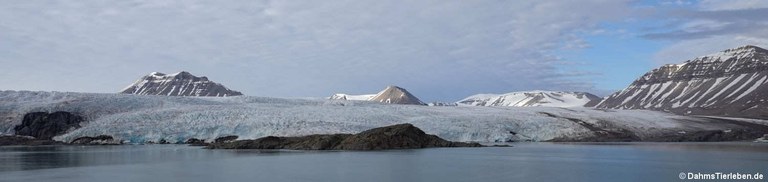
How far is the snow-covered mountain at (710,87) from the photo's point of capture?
5576 inches

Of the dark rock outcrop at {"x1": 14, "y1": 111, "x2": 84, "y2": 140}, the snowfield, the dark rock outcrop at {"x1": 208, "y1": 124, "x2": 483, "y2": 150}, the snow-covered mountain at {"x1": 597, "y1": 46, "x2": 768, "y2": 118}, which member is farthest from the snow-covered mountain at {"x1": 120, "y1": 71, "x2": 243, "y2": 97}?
the dark rock outcrop at {"x1": 208, "y1": 124, "x2": 483, "y2": 150}

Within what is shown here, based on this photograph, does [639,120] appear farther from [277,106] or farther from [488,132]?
[277,106]

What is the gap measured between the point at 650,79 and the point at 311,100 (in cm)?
15695

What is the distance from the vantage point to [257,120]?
50219mm

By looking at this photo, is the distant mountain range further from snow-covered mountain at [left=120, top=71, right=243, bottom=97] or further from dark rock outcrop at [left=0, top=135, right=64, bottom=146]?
dark rock outcrop at [left=0, top=135, right=64, bottom=146]

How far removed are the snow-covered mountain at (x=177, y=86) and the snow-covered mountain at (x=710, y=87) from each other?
355 ft

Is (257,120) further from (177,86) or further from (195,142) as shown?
(177,86)

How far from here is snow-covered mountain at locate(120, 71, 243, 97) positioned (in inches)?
6736

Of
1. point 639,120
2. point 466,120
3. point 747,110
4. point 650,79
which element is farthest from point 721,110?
point 466,120

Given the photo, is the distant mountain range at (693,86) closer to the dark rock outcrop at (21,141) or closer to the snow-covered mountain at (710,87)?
the snow-covered mountain at (710,87)

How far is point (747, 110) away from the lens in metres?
129

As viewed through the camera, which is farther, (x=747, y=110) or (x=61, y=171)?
(x=747, y=110)

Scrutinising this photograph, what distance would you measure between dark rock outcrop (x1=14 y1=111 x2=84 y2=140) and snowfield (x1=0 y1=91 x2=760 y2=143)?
24.3 inches

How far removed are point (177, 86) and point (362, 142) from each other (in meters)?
152
